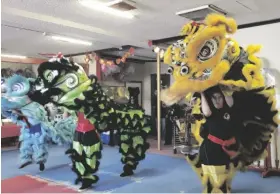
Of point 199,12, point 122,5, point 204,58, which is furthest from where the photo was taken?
point 199,12

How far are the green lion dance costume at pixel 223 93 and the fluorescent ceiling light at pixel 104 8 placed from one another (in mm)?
1830

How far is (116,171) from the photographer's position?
4352 millimetres

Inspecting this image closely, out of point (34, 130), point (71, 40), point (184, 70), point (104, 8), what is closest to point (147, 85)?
point (71, 40)

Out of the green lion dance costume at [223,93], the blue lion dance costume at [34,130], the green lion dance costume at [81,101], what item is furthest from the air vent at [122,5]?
the blue lion dance costume at [34,130]

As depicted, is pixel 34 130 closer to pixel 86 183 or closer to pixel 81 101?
pixel 86 183

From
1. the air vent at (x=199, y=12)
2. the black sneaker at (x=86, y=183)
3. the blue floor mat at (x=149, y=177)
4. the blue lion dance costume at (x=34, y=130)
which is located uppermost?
the air vent at (x=199, y=12)

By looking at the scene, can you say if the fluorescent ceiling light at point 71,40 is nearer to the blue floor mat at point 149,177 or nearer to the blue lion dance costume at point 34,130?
the blue lion dance costume at point 34,130

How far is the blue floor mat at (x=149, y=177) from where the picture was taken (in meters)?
3.54

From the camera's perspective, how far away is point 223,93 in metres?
2.34

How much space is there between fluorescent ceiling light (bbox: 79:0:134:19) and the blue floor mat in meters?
2.44

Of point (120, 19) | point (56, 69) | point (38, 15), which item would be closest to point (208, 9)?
point (120, 19)

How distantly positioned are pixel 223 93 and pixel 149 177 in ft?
7.11

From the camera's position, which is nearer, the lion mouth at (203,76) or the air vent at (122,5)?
the lion mouth at (203,76)

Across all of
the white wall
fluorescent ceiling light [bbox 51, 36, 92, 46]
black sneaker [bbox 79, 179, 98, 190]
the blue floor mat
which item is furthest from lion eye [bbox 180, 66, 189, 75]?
the white wall
